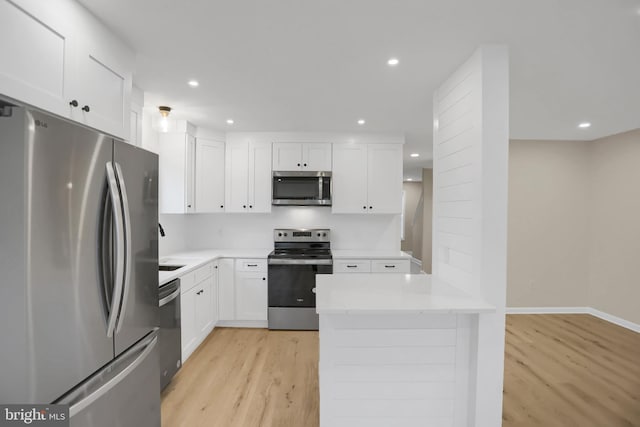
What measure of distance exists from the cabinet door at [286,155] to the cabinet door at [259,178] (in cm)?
10

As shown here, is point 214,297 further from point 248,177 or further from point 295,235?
point 248,177

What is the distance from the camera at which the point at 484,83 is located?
5.82 feet

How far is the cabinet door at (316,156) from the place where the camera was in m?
4.03

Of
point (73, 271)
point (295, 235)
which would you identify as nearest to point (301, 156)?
point (295, 235)

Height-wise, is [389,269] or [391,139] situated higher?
[391,139]

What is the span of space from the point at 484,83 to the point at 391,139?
7.48ft

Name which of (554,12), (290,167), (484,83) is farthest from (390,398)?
(290,167)

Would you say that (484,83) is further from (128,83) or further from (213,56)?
(128,83)

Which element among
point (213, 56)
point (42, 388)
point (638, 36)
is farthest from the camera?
point (213, 56)

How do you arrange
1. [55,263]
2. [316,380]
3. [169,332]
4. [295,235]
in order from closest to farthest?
[55,263] < [169,332] < [316,380] < [295,235]


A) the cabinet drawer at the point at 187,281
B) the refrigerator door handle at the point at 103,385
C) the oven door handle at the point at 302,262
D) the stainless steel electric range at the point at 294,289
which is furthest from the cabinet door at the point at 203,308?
the refrigerator door handle at the point at 103,385

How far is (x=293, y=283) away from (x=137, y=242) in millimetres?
2318

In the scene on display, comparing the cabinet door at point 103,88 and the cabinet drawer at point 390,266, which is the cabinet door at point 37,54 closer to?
the cabinet door at point 103,88

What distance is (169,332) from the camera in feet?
7.89
